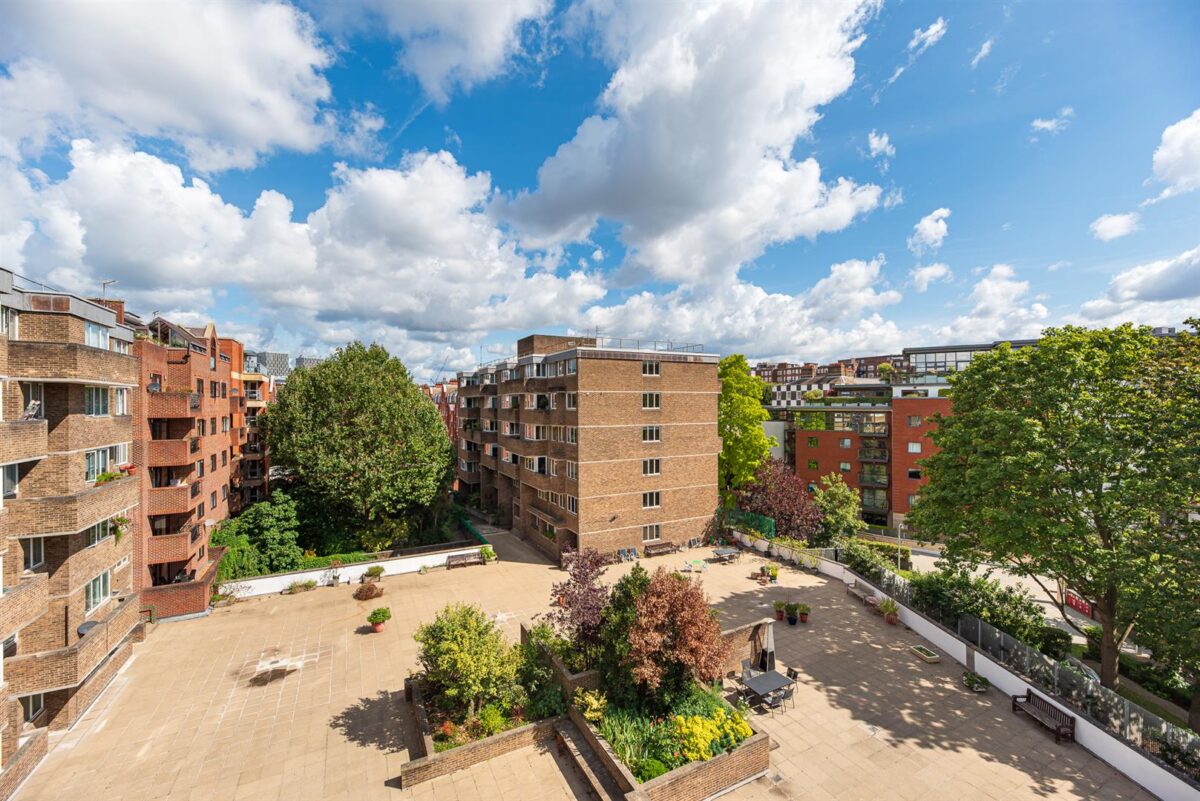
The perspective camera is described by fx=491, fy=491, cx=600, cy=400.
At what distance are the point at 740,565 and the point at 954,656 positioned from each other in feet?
43.2

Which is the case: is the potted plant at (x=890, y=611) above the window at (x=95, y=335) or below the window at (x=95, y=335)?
below

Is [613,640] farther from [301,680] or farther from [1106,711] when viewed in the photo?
[1106,711]

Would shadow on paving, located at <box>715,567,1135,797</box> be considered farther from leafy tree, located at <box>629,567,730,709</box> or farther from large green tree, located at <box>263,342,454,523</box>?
large green tree, located at <box>263,342,454,523</box>

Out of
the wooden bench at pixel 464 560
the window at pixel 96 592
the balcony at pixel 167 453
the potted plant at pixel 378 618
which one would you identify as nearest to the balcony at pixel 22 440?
the window at pixel 96 592

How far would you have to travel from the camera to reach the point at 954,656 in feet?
64.7

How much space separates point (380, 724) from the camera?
16.2 m

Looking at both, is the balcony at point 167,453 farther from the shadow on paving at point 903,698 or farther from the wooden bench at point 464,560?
the shadow on paving at point 903,698

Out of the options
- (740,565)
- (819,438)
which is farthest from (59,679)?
(819,438)

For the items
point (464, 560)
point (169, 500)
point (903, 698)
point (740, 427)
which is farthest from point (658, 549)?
point (169, 500)

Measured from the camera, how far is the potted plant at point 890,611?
22.8 meters

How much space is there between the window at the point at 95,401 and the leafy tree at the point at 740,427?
3579 centimetres

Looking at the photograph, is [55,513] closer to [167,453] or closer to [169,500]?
[169,500]

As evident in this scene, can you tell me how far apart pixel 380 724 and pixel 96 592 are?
13.2 m

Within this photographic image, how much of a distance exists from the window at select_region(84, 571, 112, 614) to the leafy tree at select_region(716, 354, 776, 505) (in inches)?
1420
